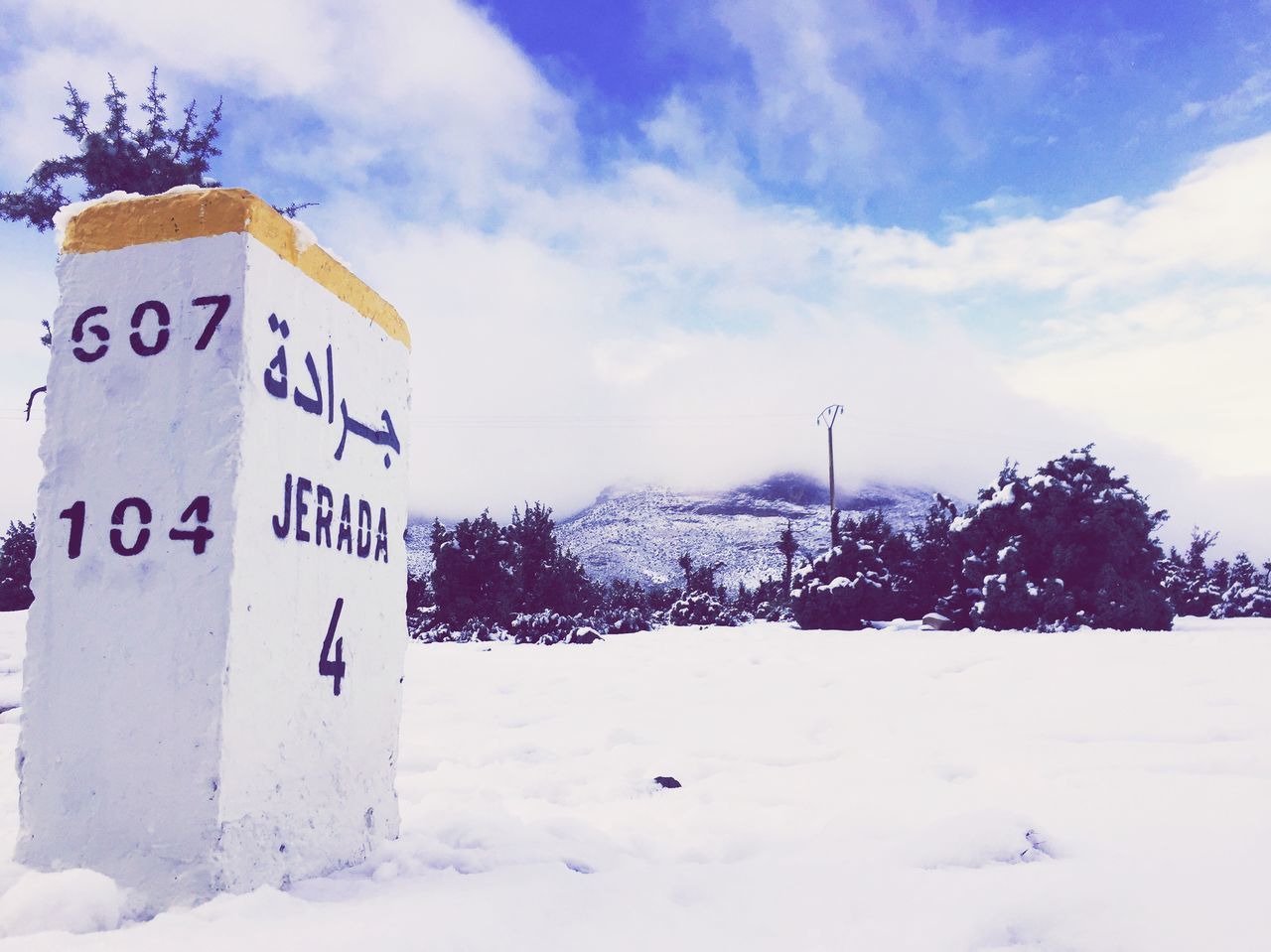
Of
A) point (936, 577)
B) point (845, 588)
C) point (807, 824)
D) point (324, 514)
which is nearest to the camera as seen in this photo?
point (324, 514)

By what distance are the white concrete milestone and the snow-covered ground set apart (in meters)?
0.11

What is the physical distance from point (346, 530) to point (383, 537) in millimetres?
205

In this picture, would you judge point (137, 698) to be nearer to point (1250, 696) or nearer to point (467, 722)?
point (467, 722)

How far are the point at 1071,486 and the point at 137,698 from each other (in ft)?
37.3

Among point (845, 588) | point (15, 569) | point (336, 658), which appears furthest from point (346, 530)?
point (15, 569)

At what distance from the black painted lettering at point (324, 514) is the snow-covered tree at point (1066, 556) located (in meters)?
9.56

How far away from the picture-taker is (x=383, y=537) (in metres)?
2.33

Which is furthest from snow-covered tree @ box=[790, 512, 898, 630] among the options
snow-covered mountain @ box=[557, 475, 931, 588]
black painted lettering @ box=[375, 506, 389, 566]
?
snow-covered mountain @ box=[557, 475, 931, 588]

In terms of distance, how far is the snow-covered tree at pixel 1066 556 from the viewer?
9.83 m

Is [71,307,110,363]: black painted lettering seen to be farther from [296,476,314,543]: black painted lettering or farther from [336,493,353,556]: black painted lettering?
[336,493,353,556]: black painted lettering

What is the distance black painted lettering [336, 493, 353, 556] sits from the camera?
6.87ft

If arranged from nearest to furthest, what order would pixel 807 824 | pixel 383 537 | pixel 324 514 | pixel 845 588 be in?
pixel 324 514 → pixel 383 537 → pixel 807 824 → pixel 845 588

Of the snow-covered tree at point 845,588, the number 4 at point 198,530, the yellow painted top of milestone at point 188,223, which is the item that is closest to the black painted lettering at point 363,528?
the number 4 at point 198,530

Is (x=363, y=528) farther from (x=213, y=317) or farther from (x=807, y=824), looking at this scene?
(x=807, y=824)
